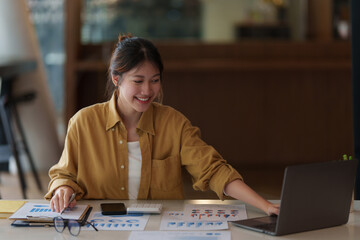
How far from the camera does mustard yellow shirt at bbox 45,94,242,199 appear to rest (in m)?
2.28

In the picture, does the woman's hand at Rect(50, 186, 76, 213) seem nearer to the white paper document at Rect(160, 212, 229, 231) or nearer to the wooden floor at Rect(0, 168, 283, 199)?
the white paper document at Rect(160, 212, 229, 231)

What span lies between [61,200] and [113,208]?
18 cm

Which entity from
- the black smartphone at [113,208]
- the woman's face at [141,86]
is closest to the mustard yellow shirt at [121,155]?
the woman's face at [141,86]

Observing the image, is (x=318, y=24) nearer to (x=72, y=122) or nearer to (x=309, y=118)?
(x=309, y=118)

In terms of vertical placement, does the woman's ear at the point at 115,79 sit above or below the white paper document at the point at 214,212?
above

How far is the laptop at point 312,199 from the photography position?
5.54 feet

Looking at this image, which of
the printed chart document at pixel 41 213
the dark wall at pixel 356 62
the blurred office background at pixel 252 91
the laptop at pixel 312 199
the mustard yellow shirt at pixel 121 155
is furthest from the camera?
the blurred office background at pixel 252 91

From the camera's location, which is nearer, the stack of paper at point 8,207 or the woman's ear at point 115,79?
the stack of paper at point 8,207

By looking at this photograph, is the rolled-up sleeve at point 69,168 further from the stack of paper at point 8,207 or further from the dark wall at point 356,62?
the dark wall at point 356,62

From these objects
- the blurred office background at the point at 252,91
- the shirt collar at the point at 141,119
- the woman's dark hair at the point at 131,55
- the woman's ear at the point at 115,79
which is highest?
the woman's dark hair at the point at 131,55

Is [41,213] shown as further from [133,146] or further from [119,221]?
[133,146]

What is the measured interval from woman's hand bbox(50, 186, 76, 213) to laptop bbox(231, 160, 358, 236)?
0.57 metres

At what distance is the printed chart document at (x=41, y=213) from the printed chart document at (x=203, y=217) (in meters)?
0.28

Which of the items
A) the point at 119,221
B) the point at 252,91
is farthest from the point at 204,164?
the point at 252,91
